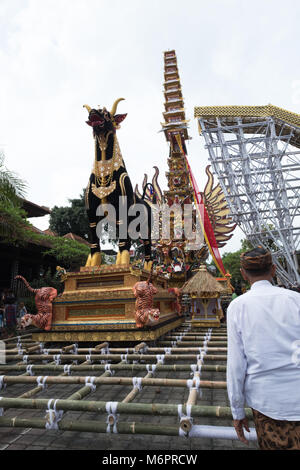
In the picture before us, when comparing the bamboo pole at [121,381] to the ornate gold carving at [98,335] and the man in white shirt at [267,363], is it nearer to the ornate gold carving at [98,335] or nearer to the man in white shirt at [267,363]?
the man in white shirt at [267,363]

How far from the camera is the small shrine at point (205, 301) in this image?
883 centimetres

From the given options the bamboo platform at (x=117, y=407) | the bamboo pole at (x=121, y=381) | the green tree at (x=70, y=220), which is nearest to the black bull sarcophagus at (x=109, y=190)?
the bamboo platform at (x=117, y=407)

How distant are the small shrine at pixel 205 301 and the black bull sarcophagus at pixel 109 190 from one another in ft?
10.5

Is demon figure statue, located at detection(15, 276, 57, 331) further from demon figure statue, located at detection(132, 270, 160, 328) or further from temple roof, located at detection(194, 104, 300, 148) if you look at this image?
temple roof, located at detection(194, 104, 300, 148)

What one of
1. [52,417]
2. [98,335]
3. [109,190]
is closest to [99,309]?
[98,335]

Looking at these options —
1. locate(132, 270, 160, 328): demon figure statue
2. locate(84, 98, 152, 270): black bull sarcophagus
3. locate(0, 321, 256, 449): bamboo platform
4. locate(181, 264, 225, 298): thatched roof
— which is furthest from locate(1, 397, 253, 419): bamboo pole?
locate(181, 264, 225, 298): thatched roof

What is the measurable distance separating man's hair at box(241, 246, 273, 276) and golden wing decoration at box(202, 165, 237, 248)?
14.2 metres

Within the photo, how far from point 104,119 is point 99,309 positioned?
14.7 feet

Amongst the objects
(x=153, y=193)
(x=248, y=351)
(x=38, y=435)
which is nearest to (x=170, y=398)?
(x=38, y=435)

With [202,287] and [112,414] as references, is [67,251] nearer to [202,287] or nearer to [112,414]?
[202,287]

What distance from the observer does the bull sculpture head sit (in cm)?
663

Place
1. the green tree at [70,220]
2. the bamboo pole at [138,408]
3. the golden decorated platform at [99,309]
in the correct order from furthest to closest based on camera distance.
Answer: the green tree at [70,220] → the golden decorated platform at [99,309] → the bamboo pole at [138,408]

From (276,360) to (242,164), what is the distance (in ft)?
67.4

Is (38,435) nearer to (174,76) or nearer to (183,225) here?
(183,225)
